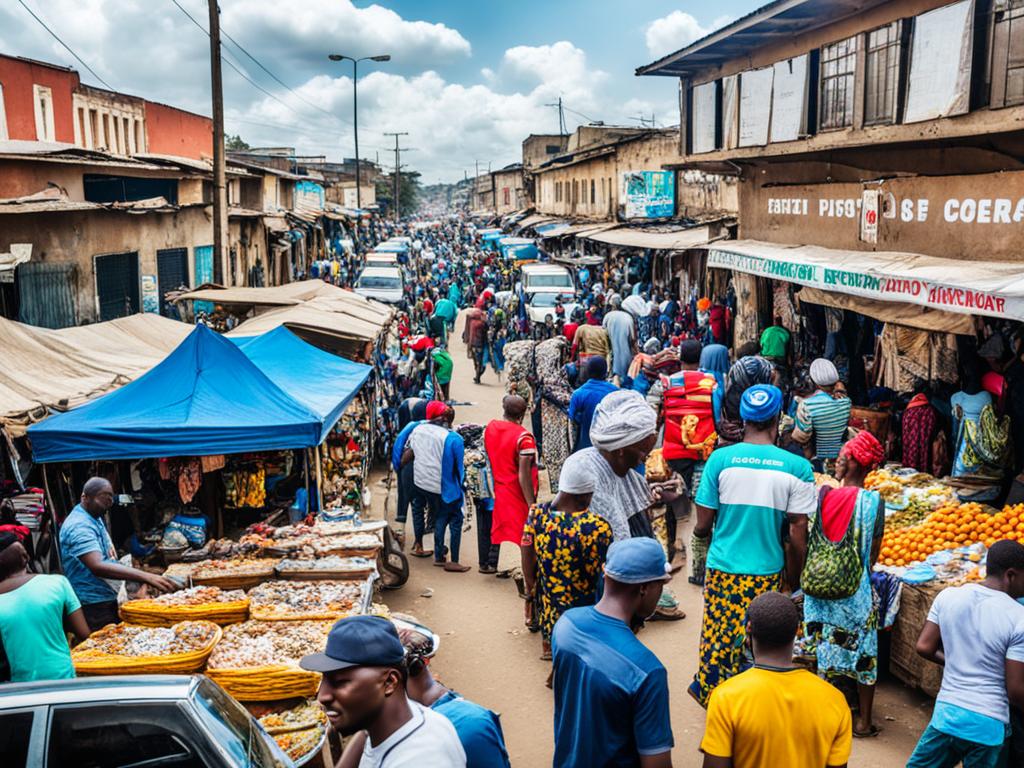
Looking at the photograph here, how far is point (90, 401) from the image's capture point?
897 cm

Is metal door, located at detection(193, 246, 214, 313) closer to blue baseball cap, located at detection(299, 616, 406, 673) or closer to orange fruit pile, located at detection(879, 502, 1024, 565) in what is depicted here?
orange fruit pile, located at detection(879, 502, 1024, 565)

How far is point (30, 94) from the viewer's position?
25.5 m

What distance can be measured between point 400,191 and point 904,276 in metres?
110

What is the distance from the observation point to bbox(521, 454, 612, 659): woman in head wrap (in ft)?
17.4

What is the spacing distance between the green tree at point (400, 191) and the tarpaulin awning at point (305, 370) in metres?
89.9

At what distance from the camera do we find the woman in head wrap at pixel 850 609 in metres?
5.36

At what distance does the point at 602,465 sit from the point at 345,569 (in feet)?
9.13

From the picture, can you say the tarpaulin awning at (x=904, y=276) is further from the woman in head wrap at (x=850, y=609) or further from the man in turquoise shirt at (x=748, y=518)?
the man in turquoise shirt at (x=748, y=518)

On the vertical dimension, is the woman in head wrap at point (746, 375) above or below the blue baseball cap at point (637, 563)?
above

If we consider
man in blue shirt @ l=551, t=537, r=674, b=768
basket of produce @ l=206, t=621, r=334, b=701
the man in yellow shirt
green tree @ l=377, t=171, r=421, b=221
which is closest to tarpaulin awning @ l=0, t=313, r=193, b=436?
basket of produce @ l=206, t=621, r=334, b=701

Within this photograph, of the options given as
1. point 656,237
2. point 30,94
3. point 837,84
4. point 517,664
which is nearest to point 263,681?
point 517,664

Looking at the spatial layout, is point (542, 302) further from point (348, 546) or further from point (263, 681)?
point (263, 681)

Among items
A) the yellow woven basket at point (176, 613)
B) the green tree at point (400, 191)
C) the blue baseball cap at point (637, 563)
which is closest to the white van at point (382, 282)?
the yellow woven basket at point (176, 613)

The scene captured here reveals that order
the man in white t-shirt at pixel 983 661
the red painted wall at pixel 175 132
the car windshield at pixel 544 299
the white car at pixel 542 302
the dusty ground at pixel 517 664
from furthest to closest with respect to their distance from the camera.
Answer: the red painted wall at pixel 175 132
the car windshield at pixel 544 299
the white car at pixel 542 302
the dusty ground at pixel 517 664
the man in white t-shirt at pixel 983 661
